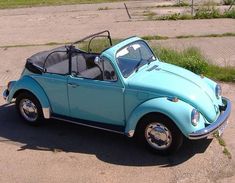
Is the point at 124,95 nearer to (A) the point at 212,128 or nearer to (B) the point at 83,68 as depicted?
(B) the point at 83,68

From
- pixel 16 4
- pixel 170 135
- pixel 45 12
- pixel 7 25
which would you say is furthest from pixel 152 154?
pixel 16 4

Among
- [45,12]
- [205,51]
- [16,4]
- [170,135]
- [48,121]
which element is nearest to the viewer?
[170,135]

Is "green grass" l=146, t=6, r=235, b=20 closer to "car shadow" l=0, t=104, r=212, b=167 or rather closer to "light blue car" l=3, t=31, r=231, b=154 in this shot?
"light blue car" l=3, t=31, r=231, b=154

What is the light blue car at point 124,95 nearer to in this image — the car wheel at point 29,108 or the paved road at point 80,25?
the car wheel at point 29,108

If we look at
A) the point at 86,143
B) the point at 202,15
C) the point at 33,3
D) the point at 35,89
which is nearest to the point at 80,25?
the point at 202,15

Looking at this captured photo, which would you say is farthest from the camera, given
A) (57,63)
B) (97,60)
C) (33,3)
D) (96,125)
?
(33,3)

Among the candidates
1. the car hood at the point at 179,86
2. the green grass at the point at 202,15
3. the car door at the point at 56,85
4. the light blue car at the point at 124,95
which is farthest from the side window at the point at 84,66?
the green grass at the point at 202,15

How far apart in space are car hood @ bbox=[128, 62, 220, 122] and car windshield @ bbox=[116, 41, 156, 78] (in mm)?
107

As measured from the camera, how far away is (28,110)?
761 cm

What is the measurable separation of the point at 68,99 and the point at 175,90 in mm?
1676

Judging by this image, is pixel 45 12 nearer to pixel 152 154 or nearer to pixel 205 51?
pixel 205 51

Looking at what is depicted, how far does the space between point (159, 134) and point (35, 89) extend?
220 centimetres

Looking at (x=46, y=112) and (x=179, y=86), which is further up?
(x=179, y=86)

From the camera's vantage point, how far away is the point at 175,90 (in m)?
6.38
